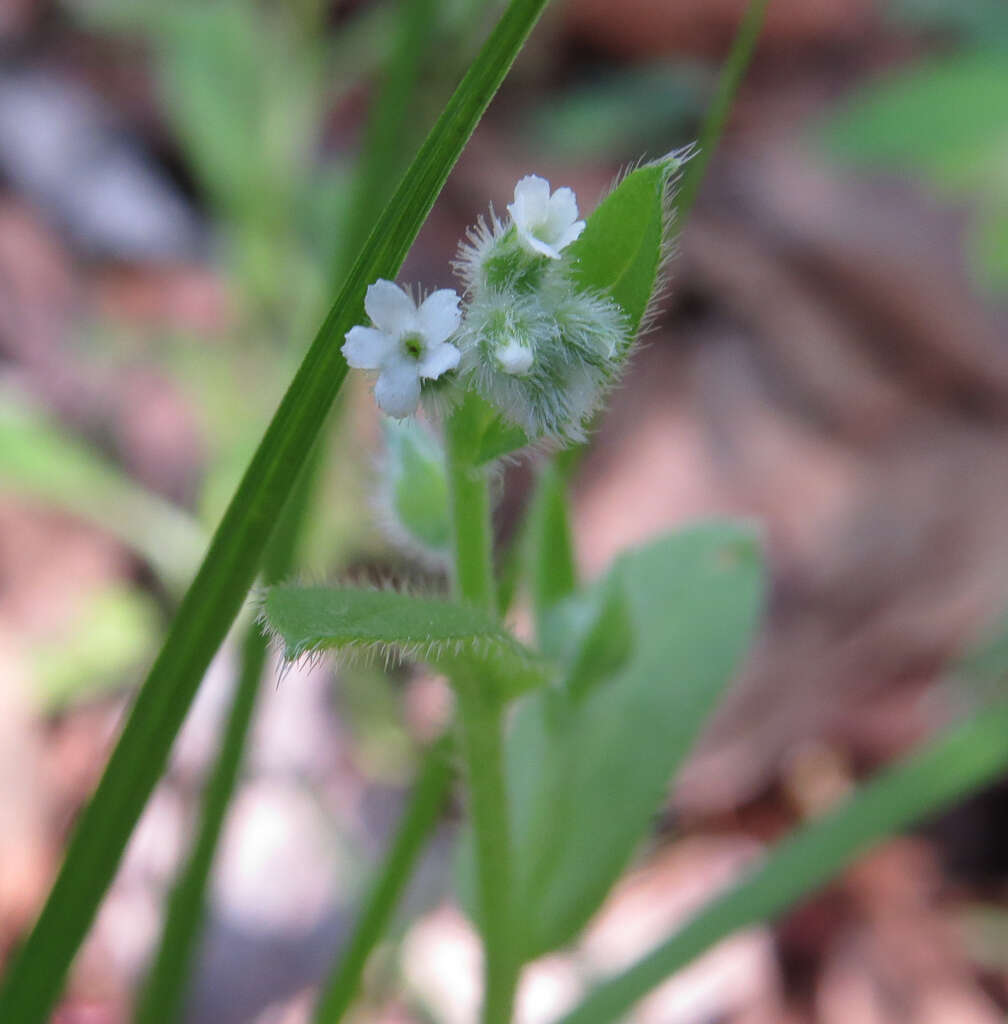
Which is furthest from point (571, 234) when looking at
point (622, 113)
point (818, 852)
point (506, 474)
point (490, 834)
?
point (622, 113)

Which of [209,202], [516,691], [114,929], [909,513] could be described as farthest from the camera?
[209,202]

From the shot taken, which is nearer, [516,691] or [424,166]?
[424,166]

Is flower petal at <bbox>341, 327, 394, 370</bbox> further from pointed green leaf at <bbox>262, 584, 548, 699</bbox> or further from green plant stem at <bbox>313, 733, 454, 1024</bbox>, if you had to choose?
green plant stem at <bbox>313, 733, 454, 1024</bbox>

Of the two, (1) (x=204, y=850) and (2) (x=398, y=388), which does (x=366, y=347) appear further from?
(1) (x=204, y=850)

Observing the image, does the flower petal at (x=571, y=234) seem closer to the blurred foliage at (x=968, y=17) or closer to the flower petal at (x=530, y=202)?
the flower petal at (x=530, y=202)

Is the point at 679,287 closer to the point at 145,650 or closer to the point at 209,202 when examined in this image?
the point at 209,202

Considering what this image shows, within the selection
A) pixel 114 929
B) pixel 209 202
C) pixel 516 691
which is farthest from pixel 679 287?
pixel 516 691

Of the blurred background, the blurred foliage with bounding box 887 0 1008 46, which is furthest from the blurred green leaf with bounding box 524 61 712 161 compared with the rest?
the blurred foliage with bounding box 887 0 1008 46
